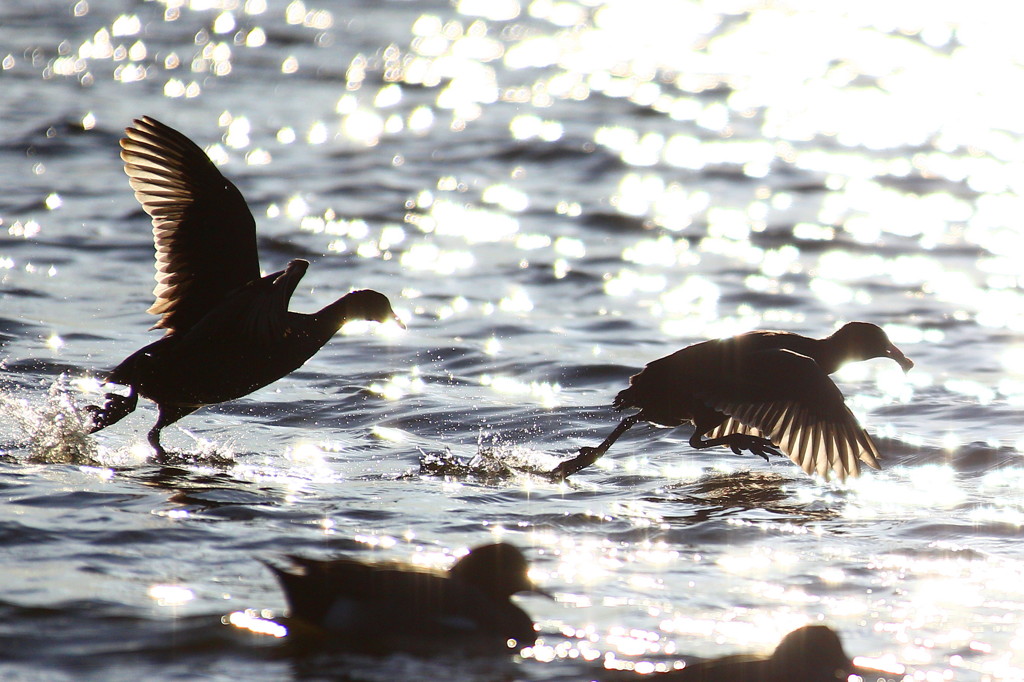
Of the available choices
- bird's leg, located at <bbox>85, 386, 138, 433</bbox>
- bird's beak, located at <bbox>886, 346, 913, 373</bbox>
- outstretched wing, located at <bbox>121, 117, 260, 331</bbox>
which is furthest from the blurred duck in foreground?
bird's beak, located at <bbox>886, 346, 913, 373</bbox>

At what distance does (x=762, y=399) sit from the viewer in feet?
25.1

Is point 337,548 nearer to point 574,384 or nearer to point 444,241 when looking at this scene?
point 574,384

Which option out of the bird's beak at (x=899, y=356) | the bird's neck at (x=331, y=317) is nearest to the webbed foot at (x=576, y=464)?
the bird's neck at (x=331, y=317)

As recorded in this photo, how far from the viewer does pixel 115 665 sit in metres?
4.59

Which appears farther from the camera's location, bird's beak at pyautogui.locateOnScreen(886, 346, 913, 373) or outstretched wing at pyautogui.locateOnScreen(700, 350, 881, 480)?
bird's beak at pyautogui.locateOnScreen(886, 346, 913, 373)

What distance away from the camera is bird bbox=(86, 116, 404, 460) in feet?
24.7

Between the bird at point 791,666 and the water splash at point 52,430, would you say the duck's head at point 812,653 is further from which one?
the water splash at point 52,430

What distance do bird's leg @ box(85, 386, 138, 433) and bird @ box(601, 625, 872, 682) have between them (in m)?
3.78

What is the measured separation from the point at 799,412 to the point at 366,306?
7.96 feet

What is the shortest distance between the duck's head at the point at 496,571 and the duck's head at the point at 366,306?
3105 mm

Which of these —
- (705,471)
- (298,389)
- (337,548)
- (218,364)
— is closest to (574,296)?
(298,389)

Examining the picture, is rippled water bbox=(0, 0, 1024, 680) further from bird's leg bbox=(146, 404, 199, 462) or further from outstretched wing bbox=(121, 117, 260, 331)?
outstretched wing bbox=(121, 117, 260, 331)

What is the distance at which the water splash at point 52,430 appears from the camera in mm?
7285

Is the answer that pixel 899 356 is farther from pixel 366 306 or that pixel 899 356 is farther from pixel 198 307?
pixel 198 307
